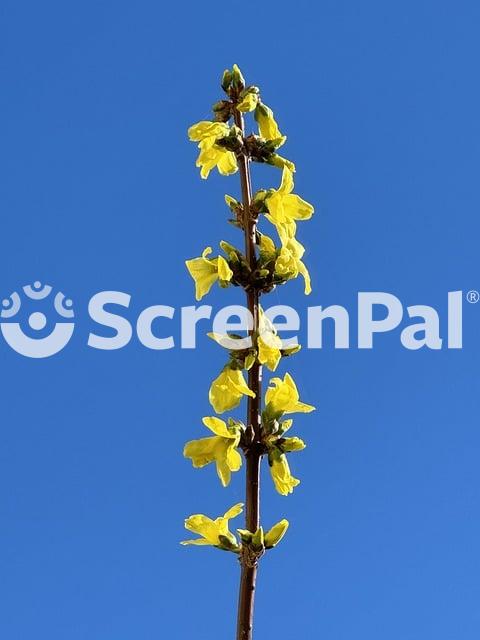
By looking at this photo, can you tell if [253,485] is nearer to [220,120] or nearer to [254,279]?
[254,279]

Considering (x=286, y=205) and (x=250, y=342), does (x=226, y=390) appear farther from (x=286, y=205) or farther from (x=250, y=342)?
(x=286, y=205)

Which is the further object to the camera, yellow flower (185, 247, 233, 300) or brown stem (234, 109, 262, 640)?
yellow flower (185, 247, 233, 300)

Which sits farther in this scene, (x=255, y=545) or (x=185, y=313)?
(x=185, y=313)

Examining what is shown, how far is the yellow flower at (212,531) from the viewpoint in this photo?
10.9ft

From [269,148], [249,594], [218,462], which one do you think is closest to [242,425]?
[218,462]

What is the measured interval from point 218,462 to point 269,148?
1.35 metres

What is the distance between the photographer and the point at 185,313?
4527 mm

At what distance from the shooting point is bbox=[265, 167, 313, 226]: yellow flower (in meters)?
3.66

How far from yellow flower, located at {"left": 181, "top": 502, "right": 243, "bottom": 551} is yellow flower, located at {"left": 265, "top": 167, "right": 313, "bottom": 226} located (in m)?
1.25

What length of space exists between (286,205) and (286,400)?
2.79 ft

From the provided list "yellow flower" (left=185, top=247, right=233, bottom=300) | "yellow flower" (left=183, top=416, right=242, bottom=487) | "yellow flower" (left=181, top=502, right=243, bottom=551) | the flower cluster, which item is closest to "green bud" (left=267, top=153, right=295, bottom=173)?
the flower cluster

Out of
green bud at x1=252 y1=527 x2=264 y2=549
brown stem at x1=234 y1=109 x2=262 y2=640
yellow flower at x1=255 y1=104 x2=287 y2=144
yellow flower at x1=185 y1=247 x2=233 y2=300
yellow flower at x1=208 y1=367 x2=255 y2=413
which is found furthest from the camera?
yellow flower at x1=255 y1=104 x2=287 y2=144

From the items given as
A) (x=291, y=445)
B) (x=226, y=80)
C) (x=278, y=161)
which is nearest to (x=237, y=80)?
(x=226, y=80)

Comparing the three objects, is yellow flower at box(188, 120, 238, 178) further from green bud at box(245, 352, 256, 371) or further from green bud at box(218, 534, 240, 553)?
green bud at box(218, 534, 240, 553)
